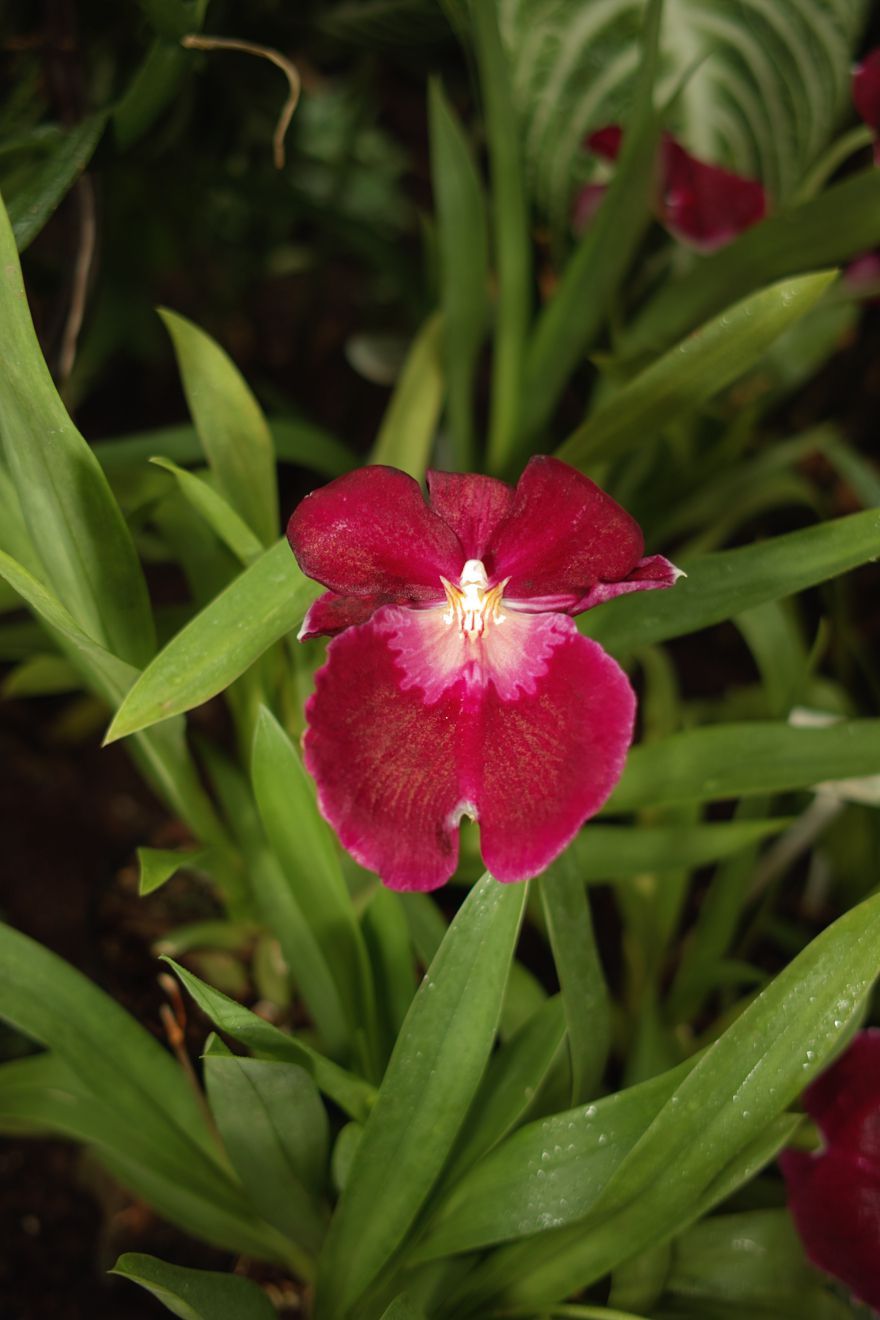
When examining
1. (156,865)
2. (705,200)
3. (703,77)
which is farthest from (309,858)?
(703,77)

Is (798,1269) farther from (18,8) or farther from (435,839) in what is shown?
(18,8)

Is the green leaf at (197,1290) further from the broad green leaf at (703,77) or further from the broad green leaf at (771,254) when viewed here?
the broad green leaf at (703,77)

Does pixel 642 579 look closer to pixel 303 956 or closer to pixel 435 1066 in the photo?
pixel 435 1066

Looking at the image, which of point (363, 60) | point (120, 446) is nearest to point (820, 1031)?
point (120, 446)

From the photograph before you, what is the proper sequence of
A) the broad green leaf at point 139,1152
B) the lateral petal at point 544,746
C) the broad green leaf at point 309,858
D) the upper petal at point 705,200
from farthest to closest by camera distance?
the upper petal at point 705,200, the broad green leaf at point 139,1152, the broad green leaf at point 309,858, the lateral petal at point 544,746

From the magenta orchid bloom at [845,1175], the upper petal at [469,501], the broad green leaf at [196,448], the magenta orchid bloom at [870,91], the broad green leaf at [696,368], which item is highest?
the magenta orchid bloom at [870,91]

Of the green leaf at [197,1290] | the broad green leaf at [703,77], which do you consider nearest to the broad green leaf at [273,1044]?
the green leaf at [197,1290]

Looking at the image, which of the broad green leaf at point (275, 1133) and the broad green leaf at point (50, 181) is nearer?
the broad green leaf at point (275, 1133)

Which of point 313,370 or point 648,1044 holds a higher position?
point 313,370
